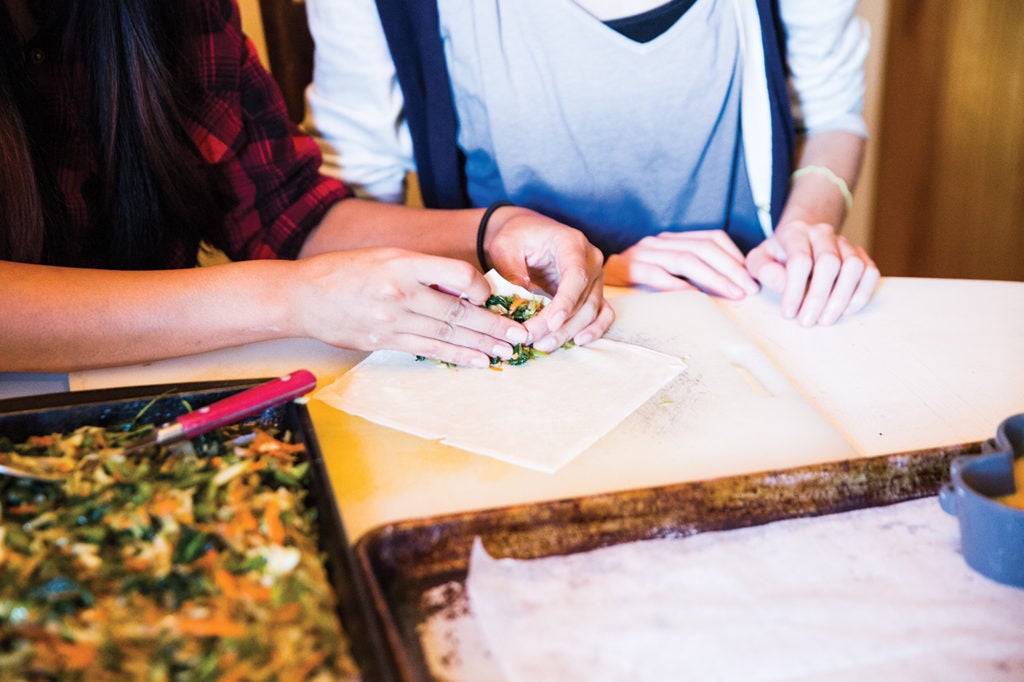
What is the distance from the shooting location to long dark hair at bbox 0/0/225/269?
125 centimetres

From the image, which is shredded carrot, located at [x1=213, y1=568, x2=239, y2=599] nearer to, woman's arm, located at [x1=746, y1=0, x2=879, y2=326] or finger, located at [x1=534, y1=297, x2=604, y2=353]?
finger, located at [x1=534, y1=297, x2=604, y2=353]

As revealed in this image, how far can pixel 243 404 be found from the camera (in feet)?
3.06

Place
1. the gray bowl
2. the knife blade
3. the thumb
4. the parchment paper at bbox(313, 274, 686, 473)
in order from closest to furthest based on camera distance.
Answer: the gray bowl
the knife blade
the parchment paper at bbox(313, 274, 686, 473)
the thumb

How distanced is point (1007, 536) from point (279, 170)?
133cm

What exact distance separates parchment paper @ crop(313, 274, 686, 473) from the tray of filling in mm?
171

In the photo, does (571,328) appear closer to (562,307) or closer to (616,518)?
(562,307)

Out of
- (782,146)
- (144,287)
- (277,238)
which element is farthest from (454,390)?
(782,146)

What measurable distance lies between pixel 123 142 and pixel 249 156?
25 cm

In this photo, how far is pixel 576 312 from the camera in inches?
48.0

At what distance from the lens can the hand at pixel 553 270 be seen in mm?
1177

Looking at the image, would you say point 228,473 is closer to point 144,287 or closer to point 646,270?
point 144,287

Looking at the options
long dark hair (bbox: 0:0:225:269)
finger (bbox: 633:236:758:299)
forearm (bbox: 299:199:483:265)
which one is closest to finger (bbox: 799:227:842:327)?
finger (bbox: 633:236:758:299)

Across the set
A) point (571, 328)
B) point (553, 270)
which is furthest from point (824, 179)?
point (571, 328)

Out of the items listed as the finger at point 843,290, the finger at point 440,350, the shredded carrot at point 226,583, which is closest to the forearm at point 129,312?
the finger at point 440,350
